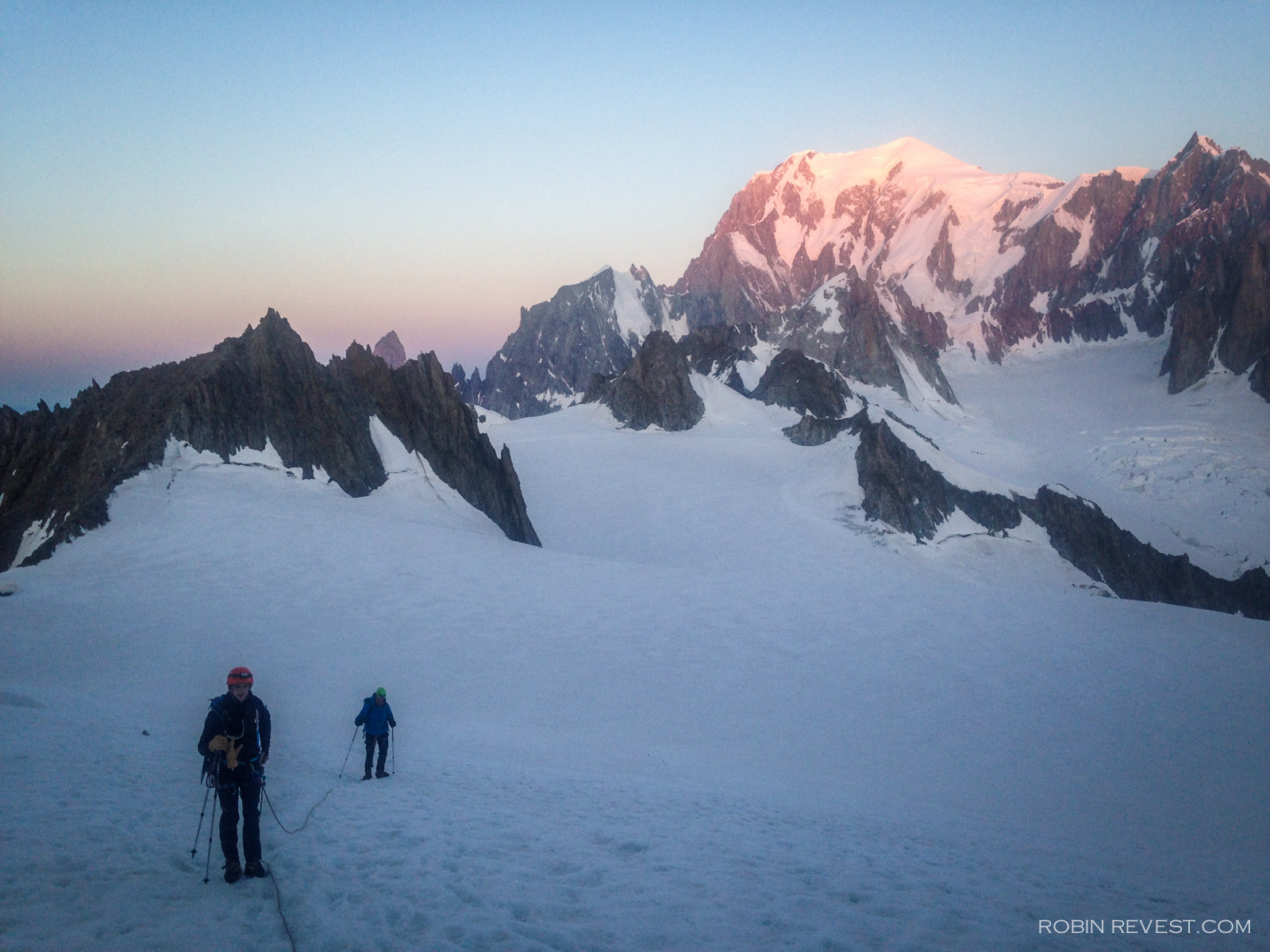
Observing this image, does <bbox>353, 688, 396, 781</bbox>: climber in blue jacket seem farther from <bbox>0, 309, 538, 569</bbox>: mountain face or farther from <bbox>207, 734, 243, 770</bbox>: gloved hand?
<bbox>0, 309, 538, 569</bbox>: mountain face

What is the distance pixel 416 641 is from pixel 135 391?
14.9 meters

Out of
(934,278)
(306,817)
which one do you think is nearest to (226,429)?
(306,817)

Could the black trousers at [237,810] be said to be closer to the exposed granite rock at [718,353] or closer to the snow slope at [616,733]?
the snow slope at [616,733]

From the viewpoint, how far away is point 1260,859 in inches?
389

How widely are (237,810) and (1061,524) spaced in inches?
1407

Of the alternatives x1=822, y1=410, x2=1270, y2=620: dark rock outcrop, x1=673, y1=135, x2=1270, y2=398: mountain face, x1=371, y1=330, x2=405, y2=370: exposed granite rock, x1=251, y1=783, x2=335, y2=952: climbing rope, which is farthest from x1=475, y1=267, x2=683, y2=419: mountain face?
x1=251, y1=783, x2=335, y2=952: climbing rope

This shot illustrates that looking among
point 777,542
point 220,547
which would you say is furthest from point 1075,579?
point 220,547

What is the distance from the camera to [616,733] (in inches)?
516

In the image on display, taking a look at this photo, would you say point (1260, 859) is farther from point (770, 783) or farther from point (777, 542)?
point (777, 542)

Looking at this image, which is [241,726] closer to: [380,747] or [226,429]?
[380,747]

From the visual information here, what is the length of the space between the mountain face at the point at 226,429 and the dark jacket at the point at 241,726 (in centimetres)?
1534

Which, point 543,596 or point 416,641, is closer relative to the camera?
point 416,641

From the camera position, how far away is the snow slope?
18.2 feet

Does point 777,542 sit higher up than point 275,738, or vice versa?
point 777,542
